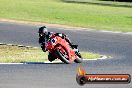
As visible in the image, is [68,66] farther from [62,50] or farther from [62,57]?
[62,50]

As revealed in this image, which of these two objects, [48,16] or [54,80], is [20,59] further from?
[48,16]

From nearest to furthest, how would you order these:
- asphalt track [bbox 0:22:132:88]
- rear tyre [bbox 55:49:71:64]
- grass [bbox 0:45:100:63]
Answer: asphalt track [bbox 0:22:132:88] < rear tyre [bbox 55:49:71:64] < grass [bbox 0:45:100:63]

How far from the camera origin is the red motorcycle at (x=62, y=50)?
17.9m

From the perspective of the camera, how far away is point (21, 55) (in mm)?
20484

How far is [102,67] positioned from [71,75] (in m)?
2.14

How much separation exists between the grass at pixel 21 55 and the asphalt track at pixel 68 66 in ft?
3.83

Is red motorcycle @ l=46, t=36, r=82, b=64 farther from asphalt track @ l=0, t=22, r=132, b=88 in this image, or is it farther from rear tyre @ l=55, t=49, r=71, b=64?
asphalt track @ l=0, t=22, r=132, b=88

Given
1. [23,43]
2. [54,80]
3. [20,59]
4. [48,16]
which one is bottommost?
[48,16]

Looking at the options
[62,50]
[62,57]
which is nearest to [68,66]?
[62,57]

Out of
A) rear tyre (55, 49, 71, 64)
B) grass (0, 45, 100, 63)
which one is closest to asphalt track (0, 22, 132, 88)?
rear tyre (55, 49, 71, 64)

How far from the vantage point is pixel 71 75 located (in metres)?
15.4

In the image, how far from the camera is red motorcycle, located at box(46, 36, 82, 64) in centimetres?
1792

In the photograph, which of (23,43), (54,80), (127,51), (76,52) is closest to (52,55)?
(76,52)

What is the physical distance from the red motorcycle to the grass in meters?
1.25
